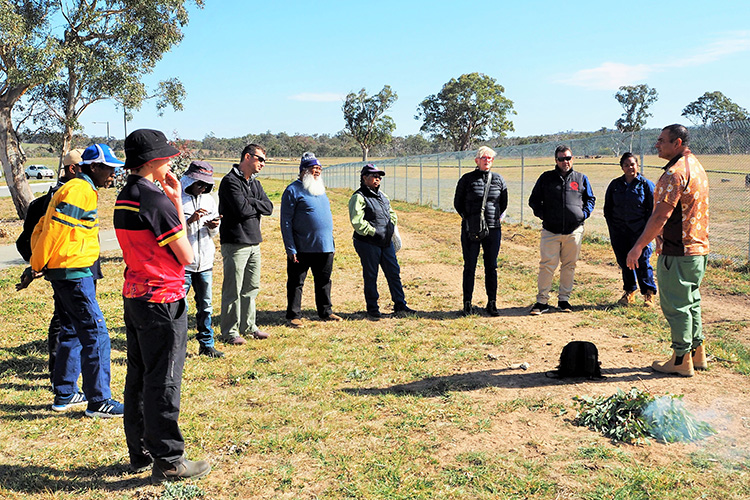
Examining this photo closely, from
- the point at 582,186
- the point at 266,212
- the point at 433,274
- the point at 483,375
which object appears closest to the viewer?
the point at 483,375

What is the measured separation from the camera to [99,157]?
159 inches

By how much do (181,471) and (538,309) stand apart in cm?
503

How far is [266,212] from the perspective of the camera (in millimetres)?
6273

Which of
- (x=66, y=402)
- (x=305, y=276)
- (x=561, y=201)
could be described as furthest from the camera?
(x=561, y=201)

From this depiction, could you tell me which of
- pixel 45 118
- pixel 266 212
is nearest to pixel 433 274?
pixel 266 212

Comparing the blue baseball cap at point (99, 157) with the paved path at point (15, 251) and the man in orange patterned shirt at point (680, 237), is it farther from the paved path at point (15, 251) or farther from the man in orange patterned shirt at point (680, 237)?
the paved path at point (15, 251)

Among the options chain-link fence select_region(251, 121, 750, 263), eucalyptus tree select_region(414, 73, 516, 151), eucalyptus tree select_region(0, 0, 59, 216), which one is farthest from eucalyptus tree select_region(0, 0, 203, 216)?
eucalyptus tree select_region(414, 73, 516, 151)

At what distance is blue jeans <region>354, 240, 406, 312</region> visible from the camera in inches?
286

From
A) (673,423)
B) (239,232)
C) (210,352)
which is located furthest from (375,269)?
(673,423)

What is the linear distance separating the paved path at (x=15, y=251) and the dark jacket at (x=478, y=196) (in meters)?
8.91

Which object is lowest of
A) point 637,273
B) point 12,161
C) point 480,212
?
point 637,273

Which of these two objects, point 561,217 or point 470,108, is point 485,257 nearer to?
point 561,217

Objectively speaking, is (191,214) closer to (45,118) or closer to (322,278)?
(322,278)

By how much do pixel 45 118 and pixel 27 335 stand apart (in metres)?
18.0
